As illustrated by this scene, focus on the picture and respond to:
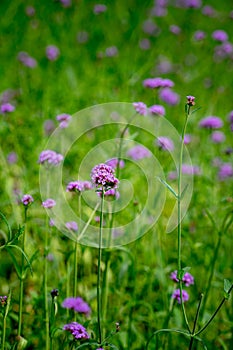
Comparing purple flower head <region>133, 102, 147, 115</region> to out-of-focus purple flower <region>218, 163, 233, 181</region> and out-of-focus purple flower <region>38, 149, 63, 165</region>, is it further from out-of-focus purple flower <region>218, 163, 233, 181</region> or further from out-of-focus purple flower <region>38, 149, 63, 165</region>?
out-of-focus purple flower <region>218, 163, 233, 181</region>

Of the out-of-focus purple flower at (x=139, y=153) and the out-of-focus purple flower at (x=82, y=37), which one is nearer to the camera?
the out-of-focus purple flower at (x=139, y=153)

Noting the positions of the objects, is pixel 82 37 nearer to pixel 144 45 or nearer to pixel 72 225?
pixel 144 45

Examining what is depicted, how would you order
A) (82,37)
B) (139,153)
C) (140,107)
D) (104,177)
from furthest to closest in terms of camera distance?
(82,37), (139,153), (140,107), (104,177)

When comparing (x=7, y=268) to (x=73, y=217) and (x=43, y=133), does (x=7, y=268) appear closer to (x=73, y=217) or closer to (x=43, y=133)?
(x=73, y=217)

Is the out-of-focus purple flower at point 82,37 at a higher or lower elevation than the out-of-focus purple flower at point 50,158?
higher

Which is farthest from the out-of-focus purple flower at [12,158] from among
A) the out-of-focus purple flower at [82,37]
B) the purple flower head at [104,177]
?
the out-of-focus purple flower at [82,37]

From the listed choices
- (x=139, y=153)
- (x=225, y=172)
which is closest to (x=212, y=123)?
(x=225, y=172)

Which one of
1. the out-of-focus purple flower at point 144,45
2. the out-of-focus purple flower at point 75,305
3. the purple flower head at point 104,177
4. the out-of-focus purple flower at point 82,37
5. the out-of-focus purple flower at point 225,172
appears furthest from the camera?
the out-of-focus purple flower at point 144,45

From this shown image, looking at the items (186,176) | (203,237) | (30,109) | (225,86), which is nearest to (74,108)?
(30,109)

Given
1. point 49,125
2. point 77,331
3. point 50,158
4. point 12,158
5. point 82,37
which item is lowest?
point 77,331

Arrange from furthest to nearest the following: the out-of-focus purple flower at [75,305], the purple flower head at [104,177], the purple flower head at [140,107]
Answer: the purple flower head at [140,107]
the out-of-focus purple flower at [75,305]
the purple flower head at [104,177]

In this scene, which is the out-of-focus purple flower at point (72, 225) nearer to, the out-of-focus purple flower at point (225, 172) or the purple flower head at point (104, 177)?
the purple flower head at point (104, 177)

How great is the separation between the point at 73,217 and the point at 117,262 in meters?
0.25

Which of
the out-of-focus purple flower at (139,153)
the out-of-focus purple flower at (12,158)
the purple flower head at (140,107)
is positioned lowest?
the purple flower head at (140,107)
